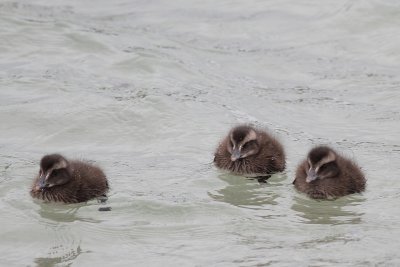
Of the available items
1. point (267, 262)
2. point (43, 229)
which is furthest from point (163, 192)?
point (267, 262)

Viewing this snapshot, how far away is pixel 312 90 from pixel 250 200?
4893mm

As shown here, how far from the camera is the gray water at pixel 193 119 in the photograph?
9.15m

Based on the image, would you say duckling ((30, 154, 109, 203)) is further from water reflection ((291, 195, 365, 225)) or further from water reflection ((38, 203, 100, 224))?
water reflection ((291, 195, 365, 225))

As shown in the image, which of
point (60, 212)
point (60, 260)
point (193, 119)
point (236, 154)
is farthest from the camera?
point (193, 119)

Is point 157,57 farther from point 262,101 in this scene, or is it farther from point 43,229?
point 43,229

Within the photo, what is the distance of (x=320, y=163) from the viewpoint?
1040 cm

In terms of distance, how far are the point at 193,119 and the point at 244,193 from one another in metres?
2.93

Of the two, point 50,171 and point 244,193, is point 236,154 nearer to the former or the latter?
point 244,193

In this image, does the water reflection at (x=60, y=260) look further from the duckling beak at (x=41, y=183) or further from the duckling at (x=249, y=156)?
the duckling at (x=249, y=156)

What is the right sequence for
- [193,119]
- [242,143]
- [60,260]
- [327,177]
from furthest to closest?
1. [193,119]
2. [242,143]
3. [327,177]
4. [60,260]

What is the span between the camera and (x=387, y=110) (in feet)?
44.8

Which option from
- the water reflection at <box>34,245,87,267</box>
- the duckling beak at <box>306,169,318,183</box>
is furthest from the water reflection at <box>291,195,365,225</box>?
the water reflection at <box>34,245,87,267</box>

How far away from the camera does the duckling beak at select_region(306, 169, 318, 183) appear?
10.3 metres

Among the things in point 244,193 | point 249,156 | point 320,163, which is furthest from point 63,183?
point 320,163
